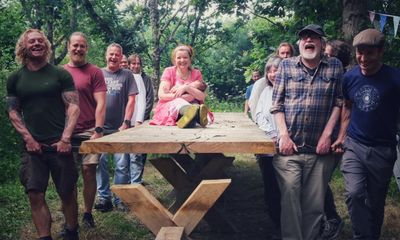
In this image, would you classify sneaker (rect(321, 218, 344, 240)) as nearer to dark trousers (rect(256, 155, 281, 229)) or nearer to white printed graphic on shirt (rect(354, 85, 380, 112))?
dark trousers (rect(256, 155, 281, 229))

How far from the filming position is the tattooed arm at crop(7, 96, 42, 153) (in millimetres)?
3832

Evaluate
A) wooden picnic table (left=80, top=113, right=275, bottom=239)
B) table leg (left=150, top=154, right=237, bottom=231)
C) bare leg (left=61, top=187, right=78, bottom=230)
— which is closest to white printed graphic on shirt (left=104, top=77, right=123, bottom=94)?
→ table leg (left=150, top=154, right=237, bottom=231)

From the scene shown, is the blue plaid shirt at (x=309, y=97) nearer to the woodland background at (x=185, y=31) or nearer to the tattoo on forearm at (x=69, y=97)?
the tattoo on forearm at (x=69, y=97)

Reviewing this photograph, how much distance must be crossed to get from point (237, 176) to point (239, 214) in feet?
7.93

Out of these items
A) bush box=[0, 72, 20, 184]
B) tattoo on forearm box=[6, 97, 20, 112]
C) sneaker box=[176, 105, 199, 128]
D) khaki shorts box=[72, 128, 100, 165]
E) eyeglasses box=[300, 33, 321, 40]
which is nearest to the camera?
eyeglasses box=[300, 33, 321, 40]

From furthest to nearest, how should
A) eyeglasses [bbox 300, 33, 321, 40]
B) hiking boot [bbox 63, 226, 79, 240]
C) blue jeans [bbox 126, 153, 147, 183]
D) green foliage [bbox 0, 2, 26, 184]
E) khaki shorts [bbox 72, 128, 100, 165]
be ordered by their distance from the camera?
green foliage [bbox 0, 2, 26, 184] < blue jeans [bbox 126, 153, 147, 183] < khaki shorts [bbox 72, 128, 100, 165] < hiking boot [bbox 63, 226, 79, 240] < eyeglasses [bbox 300, 33, 321, 40]

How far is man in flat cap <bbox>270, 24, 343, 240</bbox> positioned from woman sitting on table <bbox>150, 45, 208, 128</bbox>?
901 mm

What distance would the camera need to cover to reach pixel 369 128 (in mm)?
3670

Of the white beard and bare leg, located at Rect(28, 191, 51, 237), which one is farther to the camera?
bare leg, located at Rect(28, 191, 51, 237)

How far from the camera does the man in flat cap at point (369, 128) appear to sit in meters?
3.62

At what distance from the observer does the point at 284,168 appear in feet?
12.4

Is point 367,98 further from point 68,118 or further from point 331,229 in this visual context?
point 68,118

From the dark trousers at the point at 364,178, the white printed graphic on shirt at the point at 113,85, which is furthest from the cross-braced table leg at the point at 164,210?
the white printed graphic on shirt at the point at 113,85

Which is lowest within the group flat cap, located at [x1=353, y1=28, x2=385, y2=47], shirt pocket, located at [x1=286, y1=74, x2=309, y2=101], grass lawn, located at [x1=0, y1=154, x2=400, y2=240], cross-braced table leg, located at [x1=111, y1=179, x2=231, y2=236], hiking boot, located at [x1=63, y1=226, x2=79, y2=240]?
grass lawn, located at [x1=0, y1=154, x2=400, y2=240]
